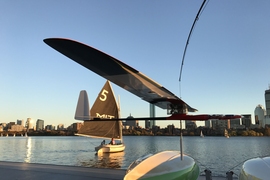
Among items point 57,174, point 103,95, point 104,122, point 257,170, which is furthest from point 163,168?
point 103,95

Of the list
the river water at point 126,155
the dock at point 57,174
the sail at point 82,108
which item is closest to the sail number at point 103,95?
the river water at point 126,155

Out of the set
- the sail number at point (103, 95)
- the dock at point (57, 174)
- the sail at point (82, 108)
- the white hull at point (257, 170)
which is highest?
the sail number at point (103, 95)

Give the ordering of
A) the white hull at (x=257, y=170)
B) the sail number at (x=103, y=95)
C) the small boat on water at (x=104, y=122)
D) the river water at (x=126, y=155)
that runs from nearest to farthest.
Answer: the white hull at (x=257, y=170), the river water at (x=126, y=155), the small boat on water at (x=104, y=122), the sail number at (x=103, y=95)

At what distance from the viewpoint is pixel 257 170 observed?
367cm

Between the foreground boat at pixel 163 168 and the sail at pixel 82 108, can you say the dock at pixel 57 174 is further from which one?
the sail at pixel 82 108

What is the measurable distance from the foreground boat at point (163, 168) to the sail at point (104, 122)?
2288 centimetres

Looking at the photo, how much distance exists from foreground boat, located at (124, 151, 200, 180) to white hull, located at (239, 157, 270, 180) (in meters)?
1.09

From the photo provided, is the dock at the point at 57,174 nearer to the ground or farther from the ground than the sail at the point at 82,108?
nearer to the ground

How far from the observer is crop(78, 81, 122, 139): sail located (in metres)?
27.9

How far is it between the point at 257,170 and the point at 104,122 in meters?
25.1

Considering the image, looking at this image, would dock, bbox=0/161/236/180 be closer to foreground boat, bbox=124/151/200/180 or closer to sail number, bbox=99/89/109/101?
foreground boat, bbox=124/151/200/180

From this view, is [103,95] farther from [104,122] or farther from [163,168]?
[163,168]

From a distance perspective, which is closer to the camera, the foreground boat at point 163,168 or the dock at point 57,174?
the foreground boat at point 163,168

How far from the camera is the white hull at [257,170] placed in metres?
3.49
